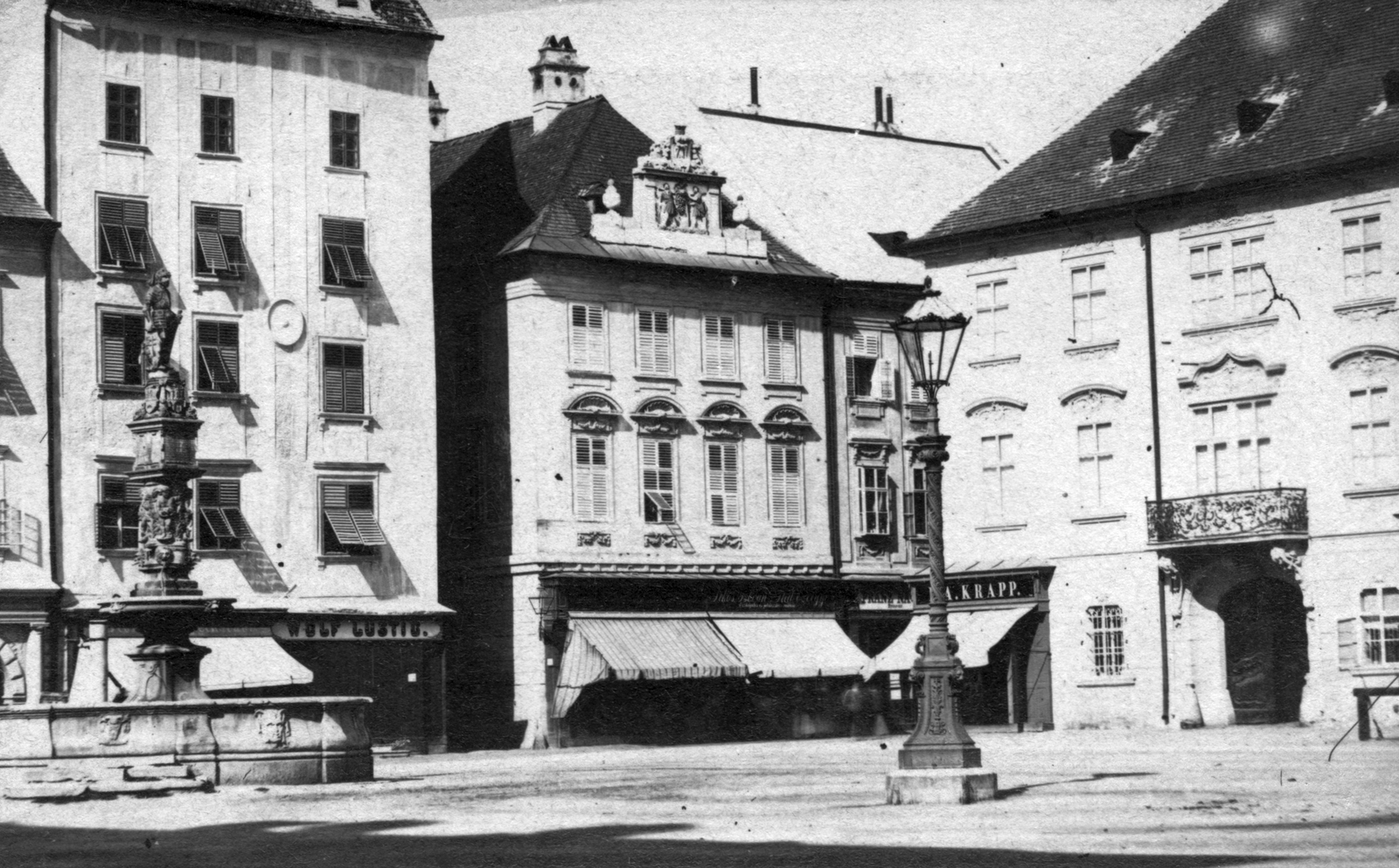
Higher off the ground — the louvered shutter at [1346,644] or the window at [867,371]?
the window at [867,371]

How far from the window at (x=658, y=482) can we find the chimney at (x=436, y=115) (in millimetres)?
12702

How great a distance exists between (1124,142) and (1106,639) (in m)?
11.0

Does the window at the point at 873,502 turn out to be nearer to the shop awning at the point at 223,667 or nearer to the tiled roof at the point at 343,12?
the tiled roof at the point at 343,12

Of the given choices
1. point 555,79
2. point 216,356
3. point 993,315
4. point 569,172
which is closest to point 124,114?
point 216,356

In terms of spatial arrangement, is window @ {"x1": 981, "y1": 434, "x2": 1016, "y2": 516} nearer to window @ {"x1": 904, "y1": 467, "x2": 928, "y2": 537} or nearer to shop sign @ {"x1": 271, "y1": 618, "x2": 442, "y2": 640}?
window @ {"x1": 904, "y1": 467, "x2": 928, "y2": 537}

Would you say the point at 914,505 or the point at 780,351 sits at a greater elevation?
the point at 780,351

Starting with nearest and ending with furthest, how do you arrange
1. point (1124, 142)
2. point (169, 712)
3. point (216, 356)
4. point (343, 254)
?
point (169, 712) → point (216, 356) → point (343, 254) → point (1124, 142)

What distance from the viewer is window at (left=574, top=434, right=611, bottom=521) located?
5372cm

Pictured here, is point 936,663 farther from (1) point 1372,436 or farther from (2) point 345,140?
(2) point 345,140

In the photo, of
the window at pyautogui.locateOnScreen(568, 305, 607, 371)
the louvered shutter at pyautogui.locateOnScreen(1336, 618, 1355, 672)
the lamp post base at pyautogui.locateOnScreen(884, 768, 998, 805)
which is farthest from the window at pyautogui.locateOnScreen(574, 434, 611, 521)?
the lamp post base at pyautogui.locateOnScreen(884, 768, 998, 805)

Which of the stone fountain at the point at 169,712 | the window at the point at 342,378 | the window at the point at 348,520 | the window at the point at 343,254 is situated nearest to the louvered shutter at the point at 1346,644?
the window at the point at 348,520


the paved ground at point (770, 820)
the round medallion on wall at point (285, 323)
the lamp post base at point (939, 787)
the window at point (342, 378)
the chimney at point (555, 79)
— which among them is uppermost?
the chimney at point (555, 79)

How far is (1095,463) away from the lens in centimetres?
5294

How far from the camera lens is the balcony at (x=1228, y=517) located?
159ft
